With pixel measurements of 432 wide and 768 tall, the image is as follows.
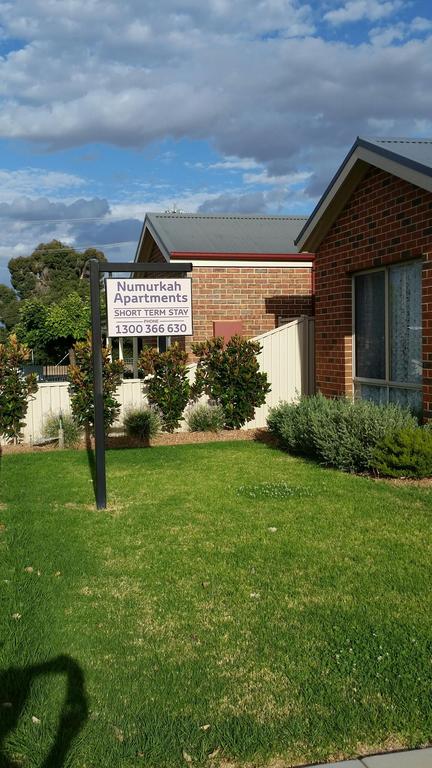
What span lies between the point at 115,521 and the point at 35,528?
29.0 inches

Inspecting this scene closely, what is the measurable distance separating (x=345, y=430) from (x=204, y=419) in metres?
4.16

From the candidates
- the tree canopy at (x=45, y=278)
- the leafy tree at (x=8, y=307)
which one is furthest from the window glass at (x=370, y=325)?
the leafy tree at (x=8, y=307)

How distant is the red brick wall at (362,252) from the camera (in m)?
8.77

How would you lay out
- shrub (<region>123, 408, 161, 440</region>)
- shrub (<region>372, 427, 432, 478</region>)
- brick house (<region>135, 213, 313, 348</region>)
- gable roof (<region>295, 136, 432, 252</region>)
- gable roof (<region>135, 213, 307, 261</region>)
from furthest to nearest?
gable roof (<region>135, 213, 307, 261</region>)
brick house (<region>135, 213, 313, 348</region>)
shrub (<region>123, 408, 161, 440</region>)
gable roof (<region>295, 136, 432, 252</region>)
shrub (<region>372, 427, 432, 478</region>)

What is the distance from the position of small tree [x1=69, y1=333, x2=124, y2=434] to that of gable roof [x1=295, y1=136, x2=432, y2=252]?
153 inches

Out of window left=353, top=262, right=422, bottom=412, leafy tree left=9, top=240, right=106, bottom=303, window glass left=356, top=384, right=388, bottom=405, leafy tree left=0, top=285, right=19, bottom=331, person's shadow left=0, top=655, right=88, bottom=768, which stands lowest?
person's shadow left=0, top=655, right=88, bottom=768

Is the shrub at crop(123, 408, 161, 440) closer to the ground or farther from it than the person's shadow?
farther from it

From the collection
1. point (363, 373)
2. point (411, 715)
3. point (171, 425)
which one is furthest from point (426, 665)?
point (171, 425)

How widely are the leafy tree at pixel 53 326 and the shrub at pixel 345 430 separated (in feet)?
96.3

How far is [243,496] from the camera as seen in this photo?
7.45 m

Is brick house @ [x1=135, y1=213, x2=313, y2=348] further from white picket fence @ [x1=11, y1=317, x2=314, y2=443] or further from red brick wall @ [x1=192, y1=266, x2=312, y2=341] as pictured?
white picket fence @ [x1=11, y1=317, x2=314, y2=443]

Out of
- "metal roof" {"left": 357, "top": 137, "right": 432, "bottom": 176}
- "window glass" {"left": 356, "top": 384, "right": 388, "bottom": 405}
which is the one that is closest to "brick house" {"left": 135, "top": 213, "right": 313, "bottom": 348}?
"window glass" {"left": 356, "top": 384, "right": 388, "bottom": 405}

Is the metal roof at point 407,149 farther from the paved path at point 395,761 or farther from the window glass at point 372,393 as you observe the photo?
the paved path at point 395,761

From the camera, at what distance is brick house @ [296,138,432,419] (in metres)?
8.84
